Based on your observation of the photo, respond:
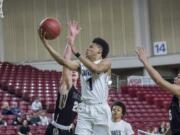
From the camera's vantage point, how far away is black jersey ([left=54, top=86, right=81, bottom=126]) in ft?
22.8

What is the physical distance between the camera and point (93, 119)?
6.49 metres

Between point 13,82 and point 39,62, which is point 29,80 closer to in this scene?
point 13,82

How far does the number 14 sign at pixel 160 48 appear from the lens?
2320cm

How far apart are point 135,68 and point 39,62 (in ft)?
13.4

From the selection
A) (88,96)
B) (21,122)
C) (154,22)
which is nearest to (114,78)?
(154,22)

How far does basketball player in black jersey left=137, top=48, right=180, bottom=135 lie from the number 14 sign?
58.9ft

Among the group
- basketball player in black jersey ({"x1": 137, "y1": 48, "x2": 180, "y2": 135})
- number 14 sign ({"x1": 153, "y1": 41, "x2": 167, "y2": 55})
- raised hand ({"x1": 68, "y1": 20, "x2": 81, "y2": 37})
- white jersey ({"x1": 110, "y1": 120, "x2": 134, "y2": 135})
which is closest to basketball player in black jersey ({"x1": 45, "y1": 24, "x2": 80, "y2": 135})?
raised hand ({"x1": 68, "y1": 20, "x2": 81, "y2": 37})

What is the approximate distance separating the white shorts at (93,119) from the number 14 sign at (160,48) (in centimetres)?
1686

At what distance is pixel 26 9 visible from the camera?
2492 cm

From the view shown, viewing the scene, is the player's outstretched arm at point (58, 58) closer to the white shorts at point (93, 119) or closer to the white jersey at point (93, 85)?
the white jersey at point (93, 85)

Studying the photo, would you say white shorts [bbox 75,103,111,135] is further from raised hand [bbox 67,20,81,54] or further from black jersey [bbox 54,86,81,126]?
raised hand [bbox 67,20,81,54]

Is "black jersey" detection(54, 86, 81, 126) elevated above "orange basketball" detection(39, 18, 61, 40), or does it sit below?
below

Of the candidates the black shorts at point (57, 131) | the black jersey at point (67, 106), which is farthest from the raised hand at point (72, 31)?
the black shorts at point (57, 131)

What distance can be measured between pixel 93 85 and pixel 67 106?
599mm
